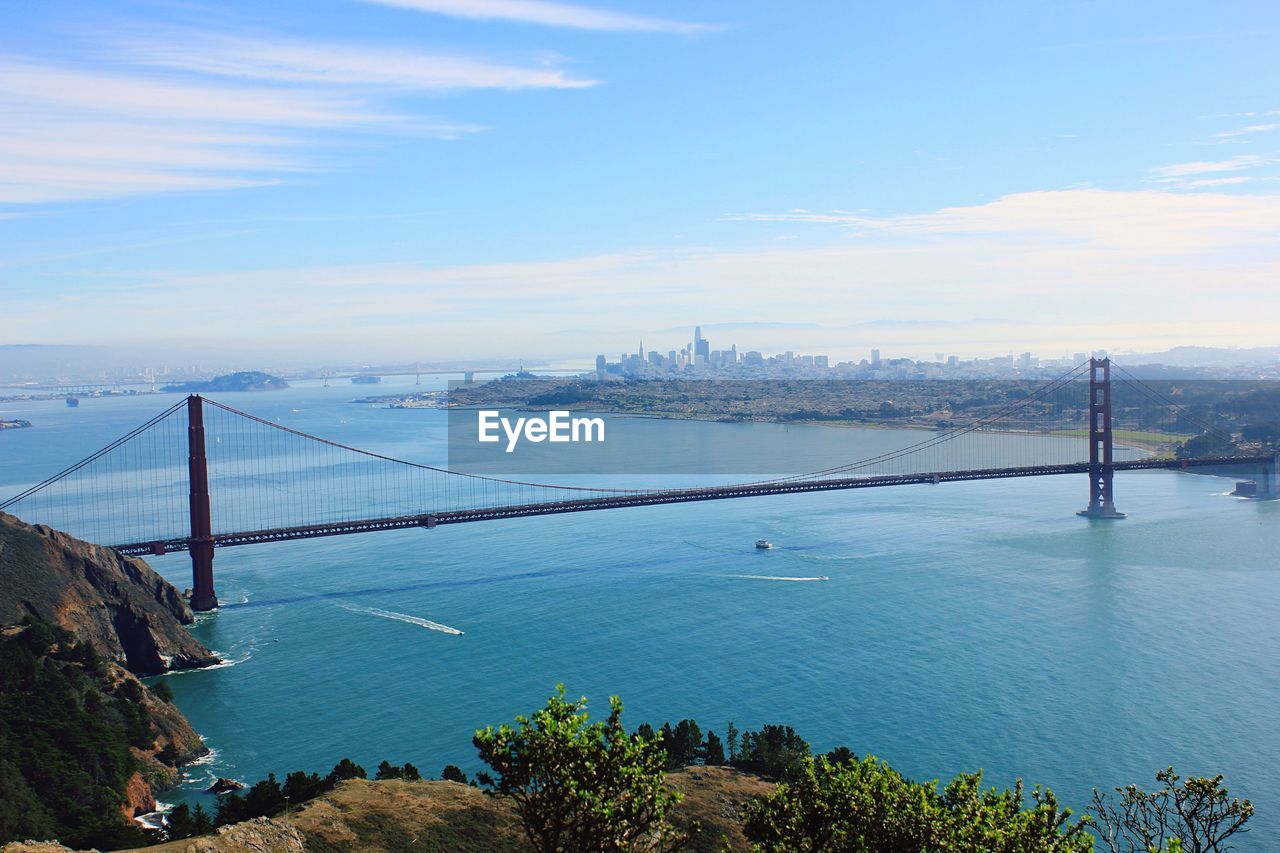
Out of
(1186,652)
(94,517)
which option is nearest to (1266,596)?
(1186,652)

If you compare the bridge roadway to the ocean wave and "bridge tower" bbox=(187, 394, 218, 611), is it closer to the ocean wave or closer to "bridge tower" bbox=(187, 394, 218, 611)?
"bridge tower" bbox=(187, 394, 218, 611)

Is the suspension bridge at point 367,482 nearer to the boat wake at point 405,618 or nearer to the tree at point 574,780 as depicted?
the boat wake at point 405,618

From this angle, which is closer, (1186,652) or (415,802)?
(415,802)

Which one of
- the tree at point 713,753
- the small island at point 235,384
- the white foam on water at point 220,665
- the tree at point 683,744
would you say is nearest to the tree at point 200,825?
the tree at point 683,744

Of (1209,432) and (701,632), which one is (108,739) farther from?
(1209,432)

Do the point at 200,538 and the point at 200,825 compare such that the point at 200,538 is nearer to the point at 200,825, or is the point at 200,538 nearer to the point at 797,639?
the point at 200,825

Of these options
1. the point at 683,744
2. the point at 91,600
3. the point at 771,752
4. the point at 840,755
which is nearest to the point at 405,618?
the point at 91,600

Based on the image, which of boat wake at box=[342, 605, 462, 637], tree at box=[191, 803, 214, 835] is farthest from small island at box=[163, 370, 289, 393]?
tree at box=[191, 803, 214, 835]
